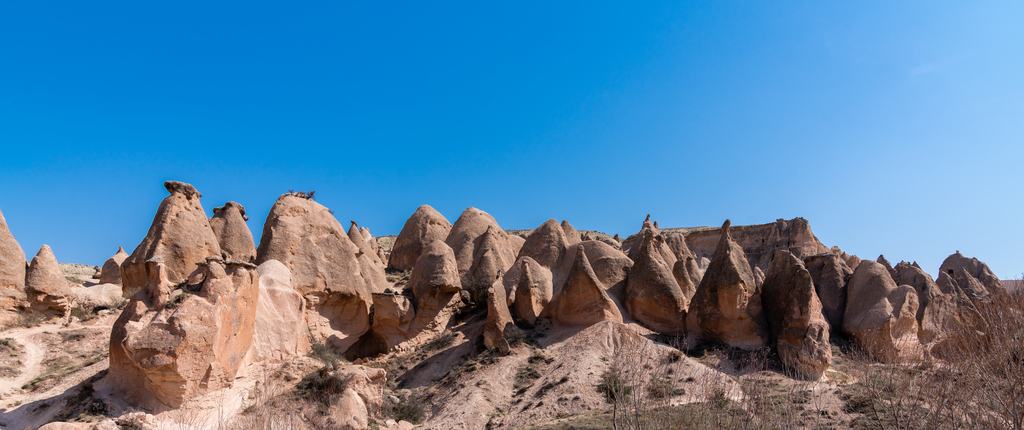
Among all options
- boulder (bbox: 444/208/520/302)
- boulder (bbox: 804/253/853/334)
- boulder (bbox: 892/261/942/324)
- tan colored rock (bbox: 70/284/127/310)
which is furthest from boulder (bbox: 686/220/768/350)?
tan colored rock (bbox: 70/284/127/310)

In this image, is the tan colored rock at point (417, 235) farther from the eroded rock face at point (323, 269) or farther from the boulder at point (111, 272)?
the boulder at point (111, 272)

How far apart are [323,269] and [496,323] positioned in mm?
6988

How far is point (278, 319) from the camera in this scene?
17672 millimetres

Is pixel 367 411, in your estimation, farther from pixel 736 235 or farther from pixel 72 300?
pixel 736 235

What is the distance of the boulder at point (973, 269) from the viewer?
88.6ft

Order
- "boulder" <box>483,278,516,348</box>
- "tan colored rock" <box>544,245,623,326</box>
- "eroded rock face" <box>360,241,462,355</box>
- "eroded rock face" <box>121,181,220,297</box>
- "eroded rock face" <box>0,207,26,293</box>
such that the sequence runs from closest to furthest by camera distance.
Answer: "eroded rock face" <box>0,207,26,293</box> < "eroded rock face" <box>121,181,220,297</box> < "boulder" <box>483,278,516,348</box> < "tan colored rock" <box>544,245,623,326</box> < "eroded rock face" <box>360,241,462,355</box>

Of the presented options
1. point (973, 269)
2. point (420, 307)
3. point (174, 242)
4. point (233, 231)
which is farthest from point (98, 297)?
point (973, 269)

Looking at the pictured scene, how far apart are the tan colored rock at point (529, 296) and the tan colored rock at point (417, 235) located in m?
10.8

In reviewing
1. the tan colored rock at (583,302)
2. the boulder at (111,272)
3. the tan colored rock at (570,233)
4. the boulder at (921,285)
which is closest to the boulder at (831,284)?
the boulder at (921,285)

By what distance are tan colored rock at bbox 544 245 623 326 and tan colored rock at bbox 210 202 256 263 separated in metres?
13.0

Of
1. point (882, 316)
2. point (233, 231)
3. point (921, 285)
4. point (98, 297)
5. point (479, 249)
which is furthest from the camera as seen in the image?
point (479, 249)

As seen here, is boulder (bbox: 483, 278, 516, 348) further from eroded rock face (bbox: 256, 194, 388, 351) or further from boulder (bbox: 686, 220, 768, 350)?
boulder (bbox: 686, 220, 768, 350)

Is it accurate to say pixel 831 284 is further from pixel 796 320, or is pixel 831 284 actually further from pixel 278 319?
pixel 278 319

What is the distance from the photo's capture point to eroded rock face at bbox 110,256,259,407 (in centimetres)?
1323
